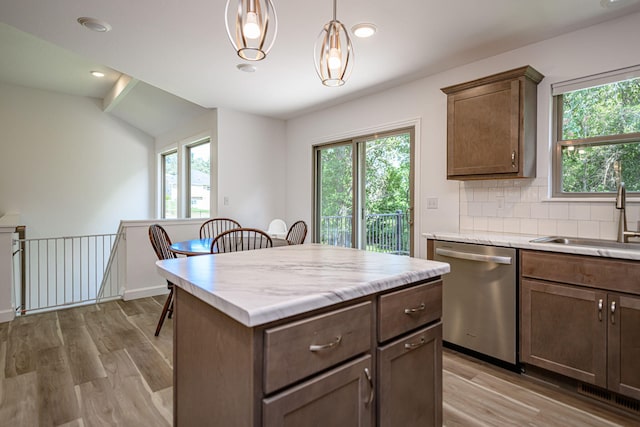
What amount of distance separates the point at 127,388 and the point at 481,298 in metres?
2.40

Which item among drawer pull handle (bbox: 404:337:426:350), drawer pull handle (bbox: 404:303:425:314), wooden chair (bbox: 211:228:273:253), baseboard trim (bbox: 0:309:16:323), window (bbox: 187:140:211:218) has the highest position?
window (bbox: 187:140:211:218)

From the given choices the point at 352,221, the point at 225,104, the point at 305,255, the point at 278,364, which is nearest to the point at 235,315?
the point at 278,364

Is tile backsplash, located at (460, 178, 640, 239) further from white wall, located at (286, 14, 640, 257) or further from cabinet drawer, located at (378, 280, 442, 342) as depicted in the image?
cabinet drawer, located at (378, 280, 442, 342)

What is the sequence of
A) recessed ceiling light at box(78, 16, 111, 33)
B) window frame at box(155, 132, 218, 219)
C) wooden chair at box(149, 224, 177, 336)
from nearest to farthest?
recessed ceiling light at box(78, 16, 111, 33), wooden chair at box(149, 224, 177, 336), window frame at box(155, 132, 218, 219)

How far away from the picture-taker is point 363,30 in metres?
2.49

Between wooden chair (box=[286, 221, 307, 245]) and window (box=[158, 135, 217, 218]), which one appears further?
window (box=[158, 135, 217, 218])

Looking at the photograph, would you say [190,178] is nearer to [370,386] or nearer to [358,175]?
[358,175]

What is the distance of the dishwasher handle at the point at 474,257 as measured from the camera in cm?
230

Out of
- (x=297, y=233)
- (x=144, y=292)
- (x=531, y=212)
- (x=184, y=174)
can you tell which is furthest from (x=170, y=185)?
(x=531, y=212)

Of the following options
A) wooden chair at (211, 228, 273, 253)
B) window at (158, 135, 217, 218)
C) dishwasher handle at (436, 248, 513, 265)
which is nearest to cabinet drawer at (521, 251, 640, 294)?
dishwasher handle at (436, 248, 513, 265)

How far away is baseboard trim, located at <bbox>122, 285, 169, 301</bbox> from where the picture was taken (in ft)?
12.8

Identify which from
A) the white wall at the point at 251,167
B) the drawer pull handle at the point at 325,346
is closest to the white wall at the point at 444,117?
the white wall at the point at 251,167

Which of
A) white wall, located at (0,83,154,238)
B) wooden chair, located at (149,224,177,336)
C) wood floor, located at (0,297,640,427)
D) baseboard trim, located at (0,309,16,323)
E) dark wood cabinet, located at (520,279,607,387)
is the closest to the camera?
wood floor, located at (0,297,640,427)

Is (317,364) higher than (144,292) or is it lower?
higher
